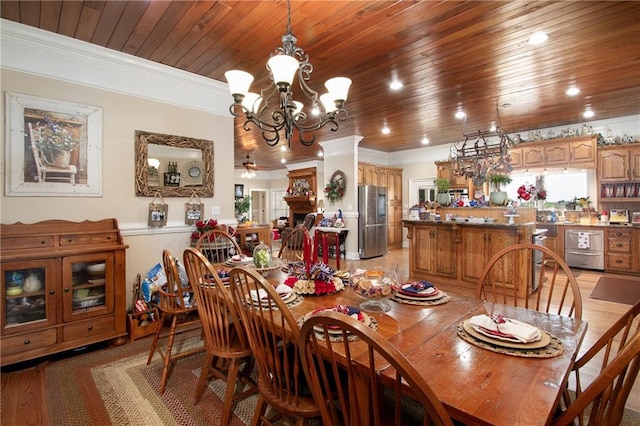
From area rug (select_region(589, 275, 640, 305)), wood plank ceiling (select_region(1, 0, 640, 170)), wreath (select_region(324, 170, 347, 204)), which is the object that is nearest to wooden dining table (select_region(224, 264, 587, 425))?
wood plank ceiling (select_region(1, 0, 640, 170))

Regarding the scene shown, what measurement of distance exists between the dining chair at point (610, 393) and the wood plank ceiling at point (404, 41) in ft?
7.61

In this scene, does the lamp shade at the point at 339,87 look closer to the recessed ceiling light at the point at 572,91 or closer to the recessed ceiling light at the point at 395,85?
the recessed ceiling light at the point at 395,85

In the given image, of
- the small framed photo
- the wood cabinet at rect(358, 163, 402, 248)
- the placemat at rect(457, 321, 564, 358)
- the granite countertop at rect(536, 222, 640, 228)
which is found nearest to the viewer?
the placemat at rect(457, 321, 564, 358)

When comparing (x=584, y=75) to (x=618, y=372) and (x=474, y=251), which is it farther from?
(x=618, y=372)

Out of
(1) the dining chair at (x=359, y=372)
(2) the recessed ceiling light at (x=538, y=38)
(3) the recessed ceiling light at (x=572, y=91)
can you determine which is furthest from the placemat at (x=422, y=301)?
(3) the recessed ceiling light at (x=572, y=91)

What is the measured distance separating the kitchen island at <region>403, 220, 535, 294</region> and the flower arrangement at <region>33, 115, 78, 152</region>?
4345mm

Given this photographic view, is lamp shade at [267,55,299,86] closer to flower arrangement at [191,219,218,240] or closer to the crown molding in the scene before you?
the crown molding

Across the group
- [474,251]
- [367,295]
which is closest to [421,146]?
[474,251]

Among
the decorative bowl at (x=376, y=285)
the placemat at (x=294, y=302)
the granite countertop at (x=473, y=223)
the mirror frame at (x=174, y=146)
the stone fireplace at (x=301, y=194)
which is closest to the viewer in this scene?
the decorative bowl at (x=376, y=285)

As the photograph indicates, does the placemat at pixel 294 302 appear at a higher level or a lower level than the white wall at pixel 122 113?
lower

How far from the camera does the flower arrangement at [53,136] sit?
2551 millimetres

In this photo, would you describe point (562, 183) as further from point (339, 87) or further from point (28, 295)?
point (28, 295)

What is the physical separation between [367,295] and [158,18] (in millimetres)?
2519

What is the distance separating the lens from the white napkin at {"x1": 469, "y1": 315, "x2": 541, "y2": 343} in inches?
43.9
